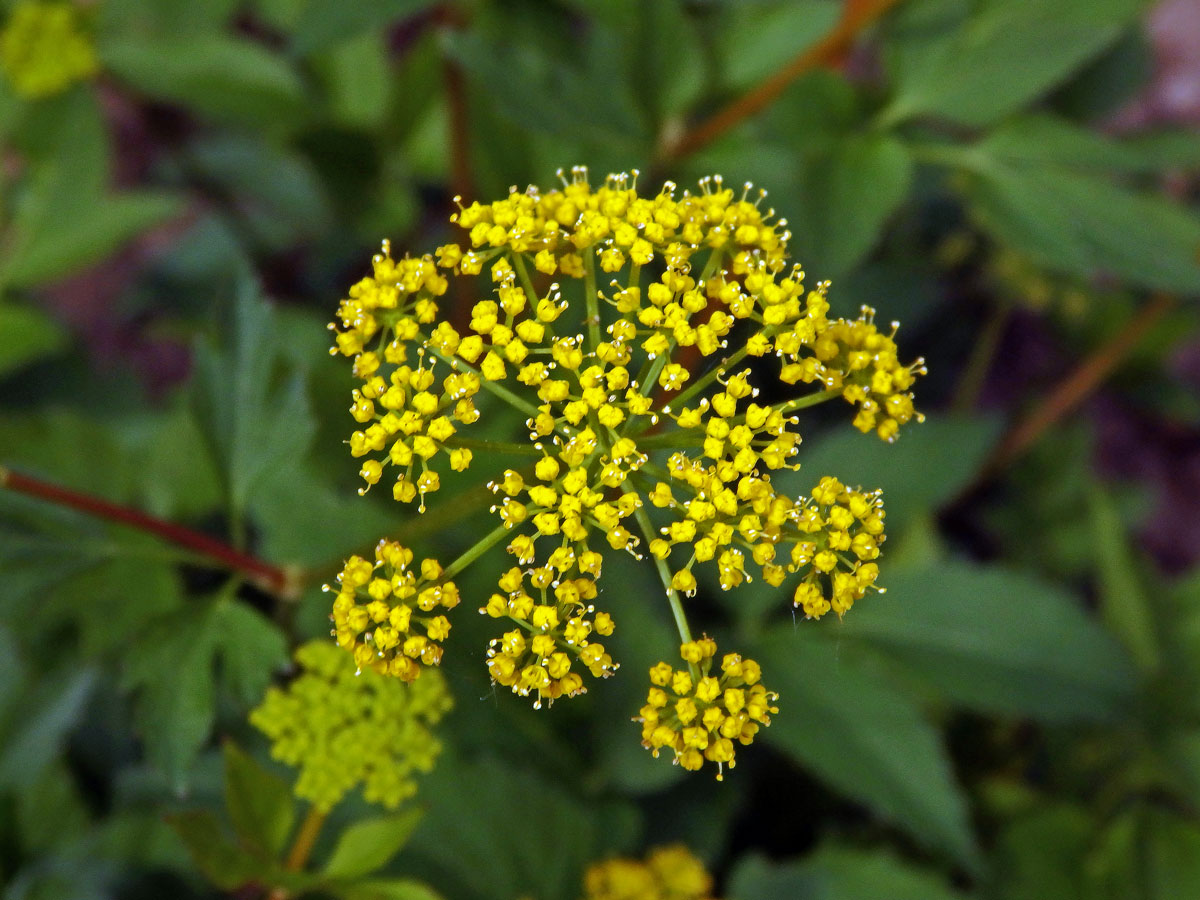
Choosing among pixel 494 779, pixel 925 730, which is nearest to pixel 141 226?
pixel 494 779

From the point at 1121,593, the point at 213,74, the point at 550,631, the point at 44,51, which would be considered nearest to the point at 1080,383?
the point at 1121,593

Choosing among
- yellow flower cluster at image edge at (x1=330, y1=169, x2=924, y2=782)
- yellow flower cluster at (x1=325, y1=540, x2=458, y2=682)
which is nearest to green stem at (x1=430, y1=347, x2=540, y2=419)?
yellow flower cluster at image edge at (x1=330, y1=169, x2=924, y2=782)

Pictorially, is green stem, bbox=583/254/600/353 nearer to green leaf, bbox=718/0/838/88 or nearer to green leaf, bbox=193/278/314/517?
green leaf, bbox=193/278/314/517

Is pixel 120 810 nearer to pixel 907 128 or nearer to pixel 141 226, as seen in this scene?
pixel 141 226

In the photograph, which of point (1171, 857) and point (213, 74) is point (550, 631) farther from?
point (213, 74)

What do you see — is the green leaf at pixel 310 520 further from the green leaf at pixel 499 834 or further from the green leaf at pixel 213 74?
the green leaf at pixel 213 74

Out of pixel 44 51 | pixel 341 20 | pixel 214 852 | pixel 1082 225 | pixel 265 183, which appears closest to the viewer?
pixel 214 852

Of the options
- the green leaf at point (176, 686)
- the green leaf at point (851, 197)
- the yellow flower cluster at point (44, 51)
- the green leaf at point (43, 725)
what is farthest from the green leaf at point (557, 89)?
the green leaf at point (43, 725)
